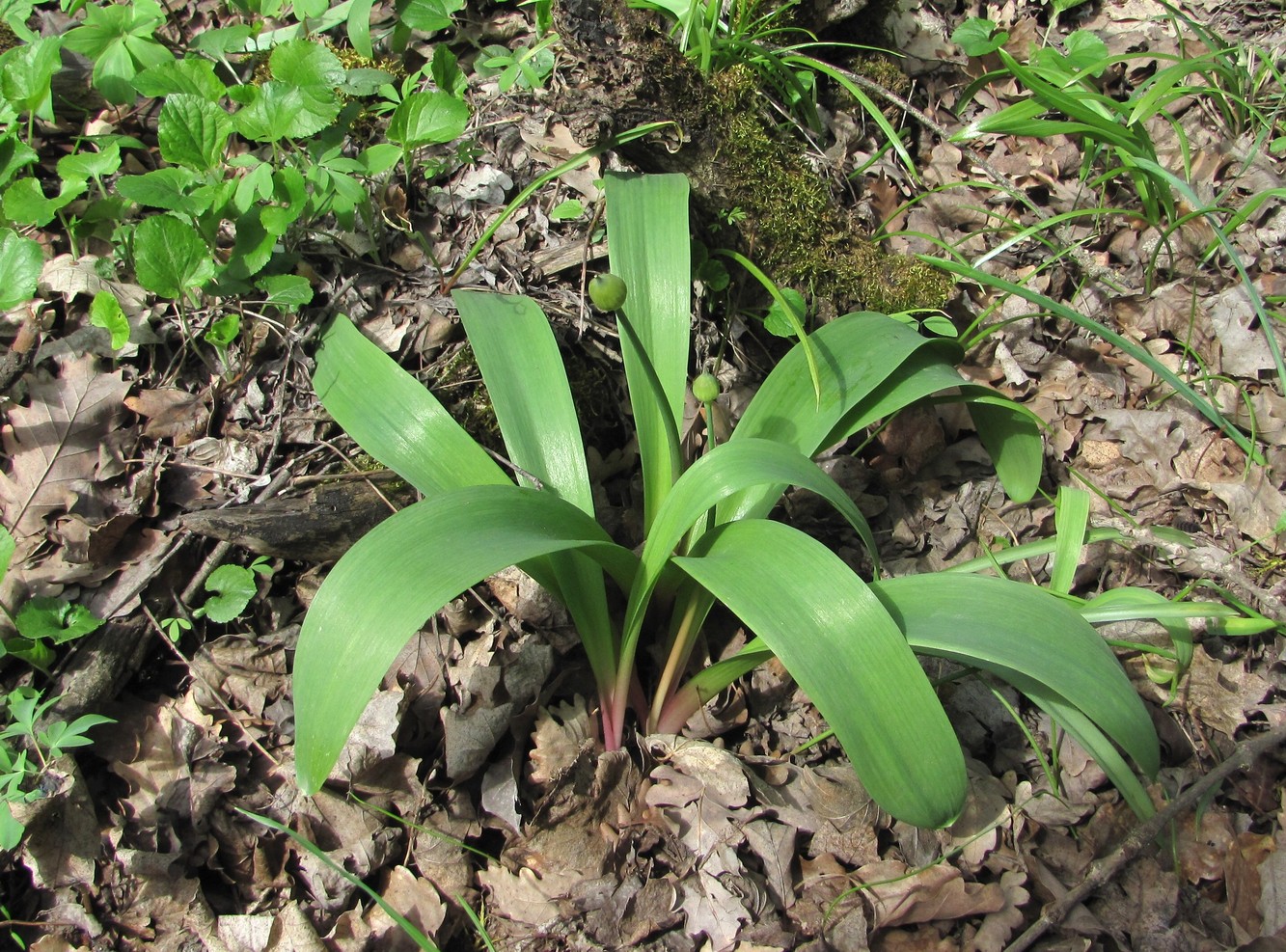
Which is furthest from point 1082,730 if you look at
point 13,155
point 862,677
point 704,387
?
point 13,155

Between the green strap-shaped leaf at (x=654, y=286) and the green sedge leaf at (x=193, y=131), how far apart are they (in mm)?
875

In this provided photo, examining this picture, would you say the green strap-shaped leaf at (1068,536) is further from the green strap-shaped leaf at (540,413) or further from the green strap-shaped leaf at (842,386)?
the green strap-shaped leaf at (540,413)

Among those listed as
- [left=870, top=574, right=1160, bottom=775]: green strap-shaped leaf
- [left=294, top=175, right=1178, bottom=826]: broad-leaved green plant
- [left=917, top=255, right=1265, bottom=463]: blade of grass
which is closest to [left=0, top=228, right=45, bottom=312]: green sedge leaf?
[left=294, top=175, right=1178, bottom=826]: broad-leaved green plant

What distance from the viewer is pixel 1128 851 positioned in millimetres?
1465

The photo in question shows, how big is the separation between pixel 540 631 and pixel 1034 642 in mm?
950

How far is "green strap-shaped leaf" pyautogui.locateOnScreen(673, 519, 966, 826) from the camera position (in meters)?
1.16

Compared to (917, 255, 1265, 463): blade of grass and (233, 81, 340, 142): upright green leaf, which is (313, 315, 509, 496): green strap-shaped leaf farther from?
(917, 255, 1265, 463): blade of grass

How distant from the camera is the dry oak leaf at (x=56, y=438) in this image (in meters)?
1.69

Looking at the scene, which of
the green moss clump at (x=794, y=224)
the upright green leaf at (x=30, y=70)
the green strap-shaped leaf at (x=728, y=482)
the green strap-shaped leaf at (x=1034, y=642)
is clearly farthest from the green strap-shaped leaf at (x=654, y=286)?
the upright green leaf at (x=30, y=70)

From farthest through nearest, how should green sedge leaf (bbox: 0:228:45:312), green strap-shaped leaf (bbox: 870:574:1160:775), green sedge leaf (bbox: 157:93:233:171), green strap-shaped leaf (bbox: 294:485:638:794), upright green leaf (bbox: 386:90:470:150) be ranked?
upright green leaf (bbox: 386:90:470:150) → green sedge leaf (bbox: 157:93:233:171) → green sedge leaf (bbox: 0:228:45:312) → green strap-shaped leaf (bbox: 870:574:1160:775) → green strap-shaped leaf (bbox: 294:485:638:794)

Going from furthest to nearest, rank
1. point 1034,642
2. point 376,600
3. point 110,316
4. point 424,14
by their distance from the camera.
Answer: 1. point 424,14
2. point 110,316
3. point 1034,642
4. point 376,600

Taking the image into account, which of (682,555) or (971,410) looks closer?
(682,555)

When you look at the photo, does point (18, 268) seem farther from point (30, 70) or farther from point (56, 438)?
point (30, 70)

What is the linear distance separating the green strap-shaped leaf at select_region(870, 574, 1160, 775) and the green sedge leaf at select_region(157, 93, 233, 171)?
5.52 feet
